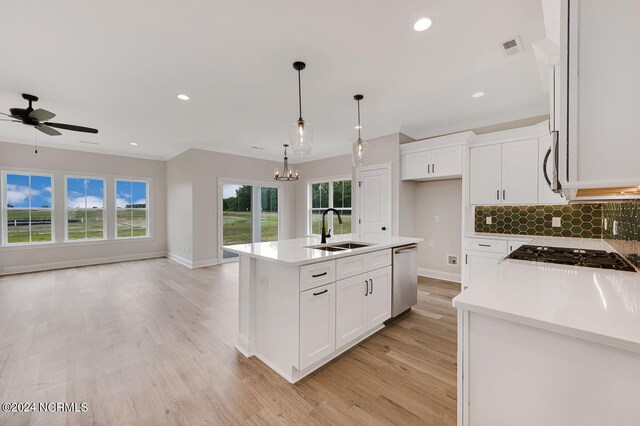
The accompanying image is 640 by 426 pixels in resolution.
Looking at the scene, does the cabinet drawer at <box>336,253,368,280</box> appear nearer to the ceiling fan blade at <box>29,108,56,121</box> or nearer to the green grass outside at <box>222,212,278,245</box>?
the ceiling fan blade at <box>29,108,56,121</box>

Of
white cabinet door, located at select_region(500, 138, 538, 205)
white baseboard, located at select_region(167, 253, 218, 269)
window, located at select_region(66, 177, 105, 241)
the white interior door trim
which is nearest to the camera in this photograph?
white cabinet door, located at select_region(500, 138, 538, 205)

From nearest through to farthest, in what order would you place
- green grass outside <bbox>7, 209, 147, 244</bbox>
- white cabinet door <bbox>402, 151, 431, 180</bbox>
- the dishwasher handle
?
the dishwasher handle < white cabinet door <bbox>402, 151, 431, 180</bbox> < green grass outside <bbox>7, 209, 147, 244</bbox>

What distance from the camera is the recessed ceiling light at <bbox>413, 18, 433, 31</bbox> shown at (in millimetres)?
1952

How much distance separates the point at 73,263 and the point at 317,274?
22.0ft

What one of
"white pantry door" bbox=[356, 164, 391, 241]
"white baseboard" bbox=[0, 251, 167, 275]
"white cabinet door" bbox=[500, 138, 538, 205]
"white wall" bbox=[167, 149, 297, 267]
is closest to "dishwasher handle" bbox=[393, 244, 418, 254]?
"white pantry door" bbox=[356, 164, 391, 241]

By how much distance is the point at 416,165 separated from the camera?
451cm

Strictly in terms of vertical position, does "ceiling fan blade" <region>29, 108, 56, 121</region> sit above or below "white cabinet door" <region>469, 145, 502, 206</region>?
above

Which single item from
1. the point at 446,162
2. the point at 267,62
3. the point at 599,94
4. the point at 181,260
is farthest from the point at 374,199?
the point at 181,260

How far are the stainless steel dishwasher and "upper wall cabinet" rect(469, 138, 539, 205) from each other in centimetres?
159

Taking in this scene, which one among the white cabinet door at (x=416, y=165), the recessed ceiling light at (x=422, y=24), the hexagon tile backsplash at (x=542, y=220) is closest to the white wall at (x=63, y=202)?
the white cabinet door at (x=416, y=165)

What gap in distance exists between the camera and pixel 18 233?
17.5ft

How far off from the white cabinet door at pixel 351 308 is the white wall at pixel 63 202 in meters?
6.48

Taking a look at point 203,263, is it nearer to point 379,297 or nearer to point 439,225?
point 379,297

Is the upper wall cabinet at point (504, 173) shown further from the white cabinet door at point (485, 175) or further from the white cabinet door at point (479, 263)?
the white cabinet door at point (479, 263)
